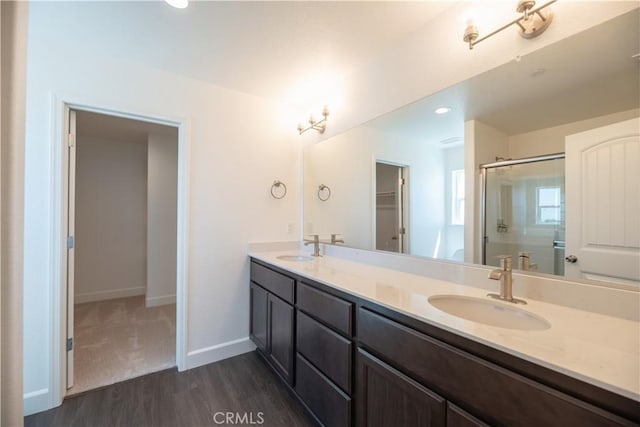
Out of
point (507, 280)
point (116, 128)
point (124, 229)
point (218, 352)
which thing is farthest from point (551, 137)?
point (124, 229)

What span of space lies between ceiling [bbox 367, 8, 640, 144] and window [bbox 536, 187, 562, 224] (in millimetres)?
279

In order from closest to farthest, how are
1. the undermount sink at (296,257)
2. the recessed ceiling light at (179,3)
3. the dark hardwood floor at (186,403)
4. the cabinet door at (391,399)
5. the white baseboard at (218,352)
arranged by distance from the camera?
the cabinet door at (391,399), the recessed ceiling light at (179,3), the dark hardwood floor at (186,403), the white baseboard at (218,352), the undermount sink at (296,257)

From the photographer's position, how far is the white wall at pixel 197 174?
1.67 m

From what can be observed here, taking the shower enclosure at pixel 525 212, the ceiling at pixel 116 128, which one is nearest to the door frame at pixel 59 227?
the ceiling at pixel 116 128

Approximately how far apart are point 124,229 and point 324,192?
3.32 meters

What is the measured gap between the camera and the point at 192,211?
2.18m

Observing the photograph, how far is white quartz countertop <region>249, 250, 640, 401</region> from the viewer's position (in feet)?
1.98

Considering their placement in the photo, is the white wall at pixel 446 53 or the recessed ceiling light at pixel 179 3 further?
the recessed ceiling light at pixel 179 3

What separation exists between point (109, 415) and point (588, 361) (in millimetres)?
2371

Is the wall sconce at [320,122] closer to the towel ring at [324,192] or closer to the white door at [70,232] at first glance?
the towel ring at [324,192]

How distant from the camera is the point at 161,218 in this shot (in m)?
3.58

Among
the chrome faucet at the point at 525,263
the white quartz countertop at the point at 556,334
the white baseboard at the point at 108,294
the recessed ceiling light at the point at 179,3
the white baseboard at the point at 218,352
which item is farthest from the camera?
the white baseboard at the point at 108,294

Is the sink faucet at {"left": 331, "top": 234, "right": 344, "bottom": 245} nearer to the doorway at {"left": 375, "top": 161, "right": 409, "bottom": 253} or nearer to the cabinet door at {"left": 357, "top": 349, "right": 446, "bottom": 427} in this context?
the doorway at {"left": 375, "top": 161, "right": 409, "bottom": 253}

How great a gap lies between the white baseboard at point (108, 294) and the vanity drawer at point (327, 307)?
358cm
